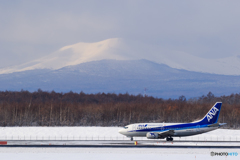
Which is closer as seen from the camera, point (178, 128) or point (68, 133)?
point (178, 128)

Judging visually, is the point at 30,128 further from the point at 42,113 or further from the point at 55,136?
the point at 42,113

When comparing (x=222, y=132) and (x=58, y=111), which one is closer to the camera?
(x=222, y=132)

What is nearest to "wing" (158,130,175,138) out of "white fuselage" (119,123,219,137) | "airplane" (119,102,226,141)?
"airplane" (119,102,226,141)

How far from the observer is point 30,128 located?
10031 centimetres

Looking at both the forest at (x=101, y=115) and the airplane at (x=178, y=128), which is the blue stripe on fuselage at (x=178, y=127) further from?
the forest at (x=101, y=115)

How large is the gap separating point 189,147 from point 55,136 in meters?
38.1
